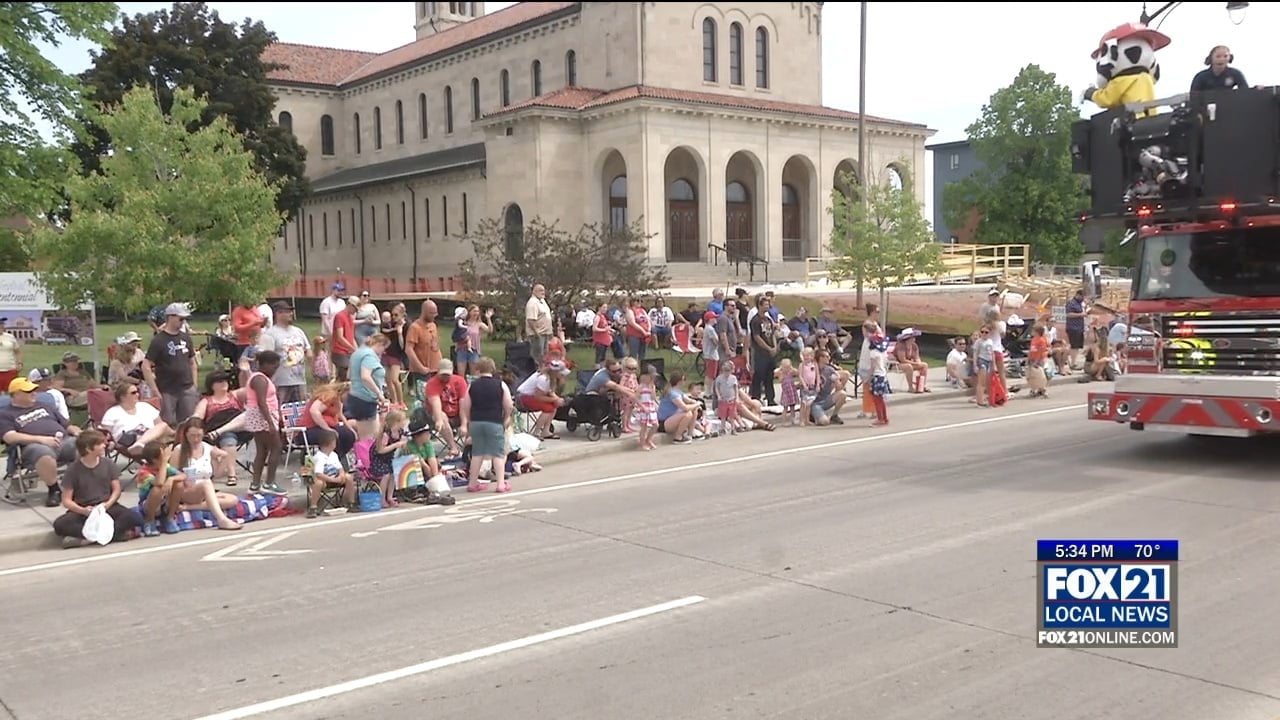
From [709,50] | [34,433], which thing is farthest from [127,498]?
[709,50]

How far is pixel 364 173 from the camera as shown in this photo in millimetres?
62281

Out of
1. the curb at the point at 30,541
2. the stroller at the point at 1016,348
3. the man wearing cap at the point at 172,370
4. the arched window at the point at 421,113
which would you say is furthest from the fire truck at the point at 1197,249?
the arched window at the point at 421,113

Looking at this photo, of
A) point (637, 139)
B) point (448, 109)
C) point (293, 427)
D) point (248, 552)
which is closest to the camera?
point (248, 552)

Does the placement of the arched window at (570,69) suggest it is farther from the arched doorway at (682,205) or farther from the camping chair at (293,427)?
the camping chair at (293,427)

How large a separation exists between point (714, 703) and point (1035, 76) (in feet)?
202

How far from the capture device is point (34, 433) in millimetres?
11602

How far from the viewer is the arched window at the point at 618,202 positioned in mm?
45250

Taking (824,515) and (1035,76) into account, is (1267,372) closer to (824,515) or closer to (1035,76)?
(824,515)

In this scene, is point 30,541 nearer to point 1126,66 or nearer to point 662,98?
point 1126,66

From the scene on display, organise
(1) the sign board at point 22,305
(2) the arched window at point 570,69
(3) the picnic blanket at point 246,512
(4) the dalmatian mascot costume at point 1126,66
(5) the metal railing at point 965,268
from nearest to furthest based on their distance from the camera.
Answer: (3) the picnic blanket at point 246,512
(4) the dalmatian mascot costume at point 1126,66
(1) the sign board at point 22,305
(5) the metal railing at point 965,268
(2) the arched window at point 570,69

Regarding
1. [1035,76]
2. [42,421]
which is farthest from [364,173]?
[42,421]

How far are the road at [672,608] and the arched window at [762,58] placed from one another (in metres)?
38.4


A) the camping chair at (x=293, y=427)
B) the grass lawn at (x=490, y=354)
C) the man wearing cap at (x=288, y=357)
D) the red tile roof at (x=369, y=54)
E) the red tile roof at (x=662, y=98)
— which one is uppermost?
the red tile roof at (x=369, y=54)

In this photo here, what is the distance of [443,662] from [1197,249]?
394 inches
